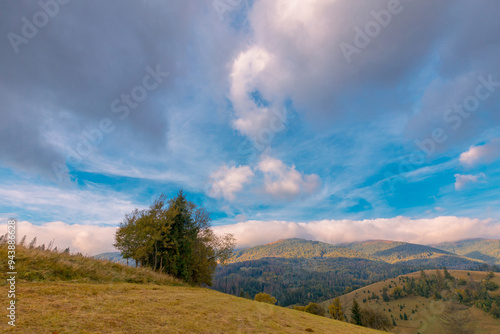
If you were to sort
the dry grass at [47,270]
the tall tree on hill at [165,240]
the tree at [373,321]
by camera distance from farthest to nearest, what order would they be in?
the tree at [373,321], the tall tree on hill at [165,240], the dry grass at [47,270]

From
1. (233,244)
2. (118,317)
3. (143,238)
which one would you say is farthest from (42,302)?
(233,244)

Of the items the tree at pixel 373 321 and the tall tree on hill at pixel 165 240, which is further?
the tree at pixel 373 321

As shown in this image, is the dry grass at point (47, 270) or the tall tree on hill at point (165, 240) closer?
the dry grass at point (47, 270)

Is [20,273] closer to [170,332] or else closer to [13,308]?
[13,308]

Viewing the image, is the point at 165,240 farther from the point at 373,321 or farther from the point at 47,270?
the point at 373,321

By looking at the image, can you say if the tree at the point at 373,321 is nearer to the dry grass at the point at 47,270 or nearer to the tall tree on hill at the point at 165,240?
the tall tree on hill at the point at 165,240

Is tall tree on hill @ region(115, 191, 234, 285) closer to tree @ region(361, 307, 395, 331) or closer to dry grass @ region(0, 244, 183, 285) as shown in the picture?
dry grass @ region(0, 244, 183, 285)

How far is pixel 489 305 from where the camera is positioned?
176 meters

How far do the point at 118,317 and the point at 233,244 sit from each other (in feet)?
147

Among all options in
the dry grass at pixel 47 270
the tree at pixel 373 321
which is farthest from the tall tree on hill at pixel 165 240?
the tree at pixel 373 321

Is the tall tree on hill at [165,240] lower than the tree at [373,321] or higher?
higher

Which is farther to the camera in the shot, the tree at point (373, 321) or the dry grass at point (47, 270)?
the tree at point (373, 321)

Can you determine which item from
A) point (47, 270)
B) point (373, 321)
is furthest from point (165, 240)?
point (373, 321)

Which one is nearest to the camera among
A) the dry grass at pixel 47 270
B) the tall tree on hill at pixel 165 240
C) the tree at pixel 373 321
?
the dry grass at pixel 47 270
